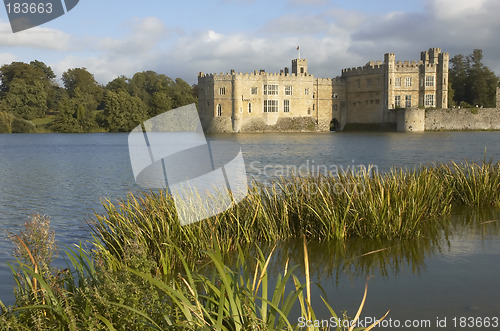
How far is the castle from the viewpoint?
157ft

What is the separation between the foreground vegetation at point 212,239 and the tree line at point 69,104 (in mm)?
50802

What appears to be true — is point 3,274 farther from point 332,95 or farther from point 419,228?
point 332,95

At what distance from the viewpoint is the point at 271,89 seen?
48.9 meters

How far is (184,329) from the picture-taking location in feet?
9.46

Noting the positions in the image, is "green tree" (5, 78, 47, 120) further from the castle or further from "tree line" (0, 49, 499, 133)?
the castle

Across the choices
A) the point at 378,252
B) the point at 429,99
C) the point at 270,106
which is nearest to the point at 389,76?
the point at 429,99

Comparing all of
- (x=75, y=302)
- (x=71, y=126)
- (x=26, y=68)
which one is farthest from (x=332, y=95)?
(x=75, y=302)

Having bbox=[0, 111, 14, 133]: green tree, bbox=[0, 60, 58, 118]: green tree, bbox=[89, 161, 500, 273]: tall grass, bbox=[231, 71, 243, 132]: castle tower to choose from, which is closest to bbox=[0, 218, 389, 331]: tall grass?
bbox=[89, 161, 500, 273]: tall grass

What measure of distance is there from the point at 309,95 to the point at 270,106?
426 centimetres

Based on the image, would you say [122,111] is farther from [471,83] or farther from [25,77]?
[471,83]

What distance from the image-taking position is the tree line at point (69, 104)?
5756 cm

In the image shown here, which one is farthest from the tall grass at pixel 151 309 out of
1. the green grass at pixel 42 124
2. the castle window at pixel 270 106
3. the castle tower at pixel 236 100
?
the green grass at pixel 42 124

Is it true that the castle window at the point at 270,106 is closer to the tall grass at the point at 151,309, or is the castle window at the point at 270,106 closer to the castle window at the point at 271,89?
the castle window at the point at 271,89

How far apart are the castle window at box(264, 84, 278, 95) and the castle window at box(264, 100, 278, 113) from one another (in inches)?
30.7
